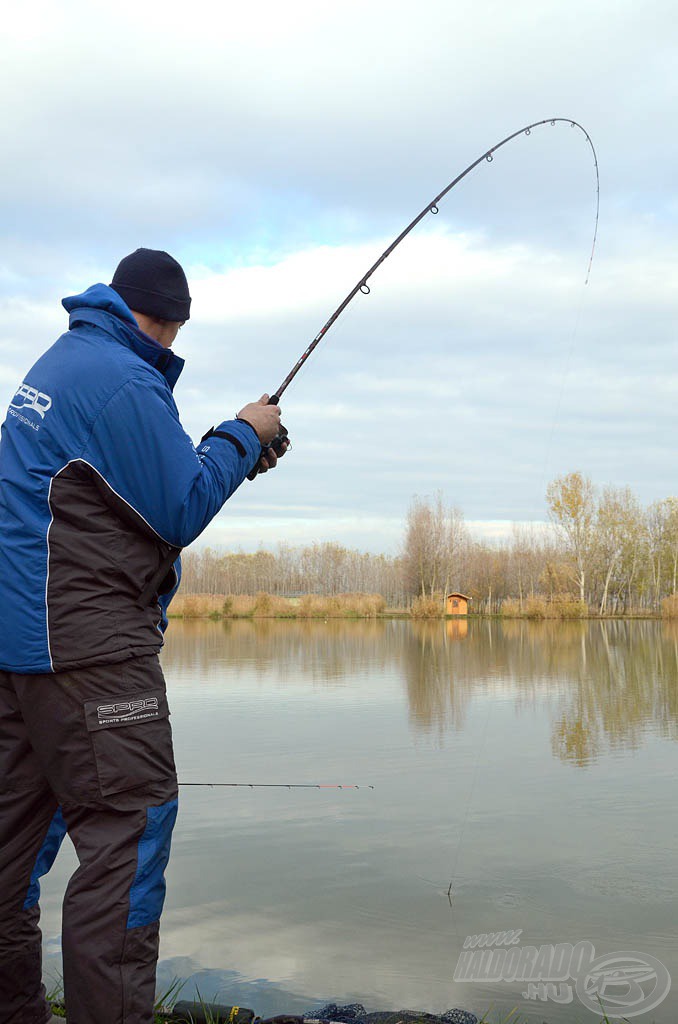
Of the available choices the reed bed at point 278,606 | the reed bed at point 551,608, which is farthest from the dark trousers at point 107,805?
the reed bed at point 551,608

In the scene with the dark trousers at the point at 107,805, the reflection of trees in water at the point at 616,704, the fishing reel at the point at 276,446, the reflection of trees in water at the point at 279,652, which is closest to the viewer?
the dark trousers at the point at 107,805

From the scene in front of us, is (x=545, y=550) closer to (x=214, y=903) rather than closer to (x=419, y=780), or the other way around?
(x=419, y=780)

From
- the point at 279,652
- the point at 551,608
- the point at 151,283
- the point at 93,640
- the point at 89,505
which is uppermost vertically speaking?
the point at 151,283

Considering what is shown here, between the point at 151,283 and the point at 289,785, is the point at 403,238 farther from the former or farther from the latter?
the point at 289,785

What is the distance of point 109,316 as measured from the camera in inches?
77.8

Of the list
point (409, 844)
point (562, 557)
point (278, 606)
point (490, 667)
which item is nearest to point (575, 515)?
point (562, 557)

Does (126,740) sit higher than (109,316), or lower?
lower

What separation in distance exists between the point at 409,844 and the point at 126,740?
359 cm

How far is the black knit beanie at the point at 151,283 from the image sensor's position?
2.07 m

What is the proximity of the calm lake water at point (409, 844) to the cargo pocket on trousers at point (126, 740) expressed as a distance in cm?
169
